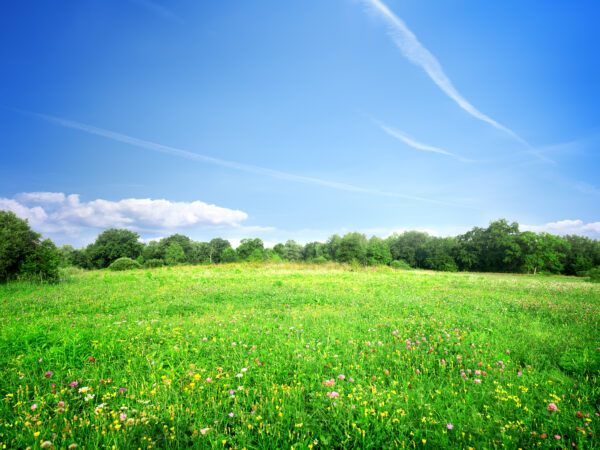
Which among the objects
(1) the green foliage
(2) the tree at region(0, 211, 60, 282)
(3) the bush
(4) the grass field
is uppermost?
(2) the tree at region(0, 211, 60, 282)

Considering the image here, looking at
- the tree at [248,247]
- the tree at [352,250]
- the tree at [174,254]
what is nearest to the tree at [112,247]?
the tree at [174,254]

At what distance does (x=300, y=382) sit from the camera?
371 cm

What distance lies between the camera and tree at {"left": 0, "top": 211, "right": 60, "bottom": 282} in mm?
12188

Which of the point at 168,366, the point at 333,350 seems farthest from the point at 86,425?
the point at 333,350

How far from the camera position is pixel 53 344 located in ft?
15.6

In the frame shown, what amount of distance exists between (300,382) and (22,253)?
56.1 feet

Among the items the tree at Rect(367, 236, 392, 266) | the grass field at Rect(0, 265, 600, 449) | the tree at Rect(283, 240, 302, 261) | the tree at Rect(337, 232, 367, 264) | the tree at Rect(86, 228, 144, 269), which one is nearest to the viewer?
the grass field at Rect(0, 265, 600, 449)

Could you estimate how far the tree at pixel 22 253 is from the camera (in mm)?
12188

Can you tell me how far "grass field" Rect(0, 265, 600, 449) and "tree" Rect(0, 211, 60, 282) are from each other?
754 cm

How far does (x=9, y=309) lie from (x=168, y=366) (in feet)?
25.2

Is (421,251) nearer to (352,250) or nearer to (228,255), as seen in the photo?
(352,250)

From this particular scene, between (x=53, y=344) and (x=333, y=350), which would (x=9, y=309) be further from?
(x=333, y=350)

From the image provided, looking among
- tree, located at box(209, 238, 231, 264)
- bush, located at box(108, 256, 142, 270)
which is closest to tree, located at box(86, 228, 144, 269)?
tree, located at box(209, 238, 231, 264)

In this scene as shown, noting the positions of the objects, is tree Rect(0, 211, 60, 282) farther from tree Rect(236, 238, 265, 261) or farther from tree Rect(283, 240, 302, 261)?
tree Rect(283, 240, 302, 261)
